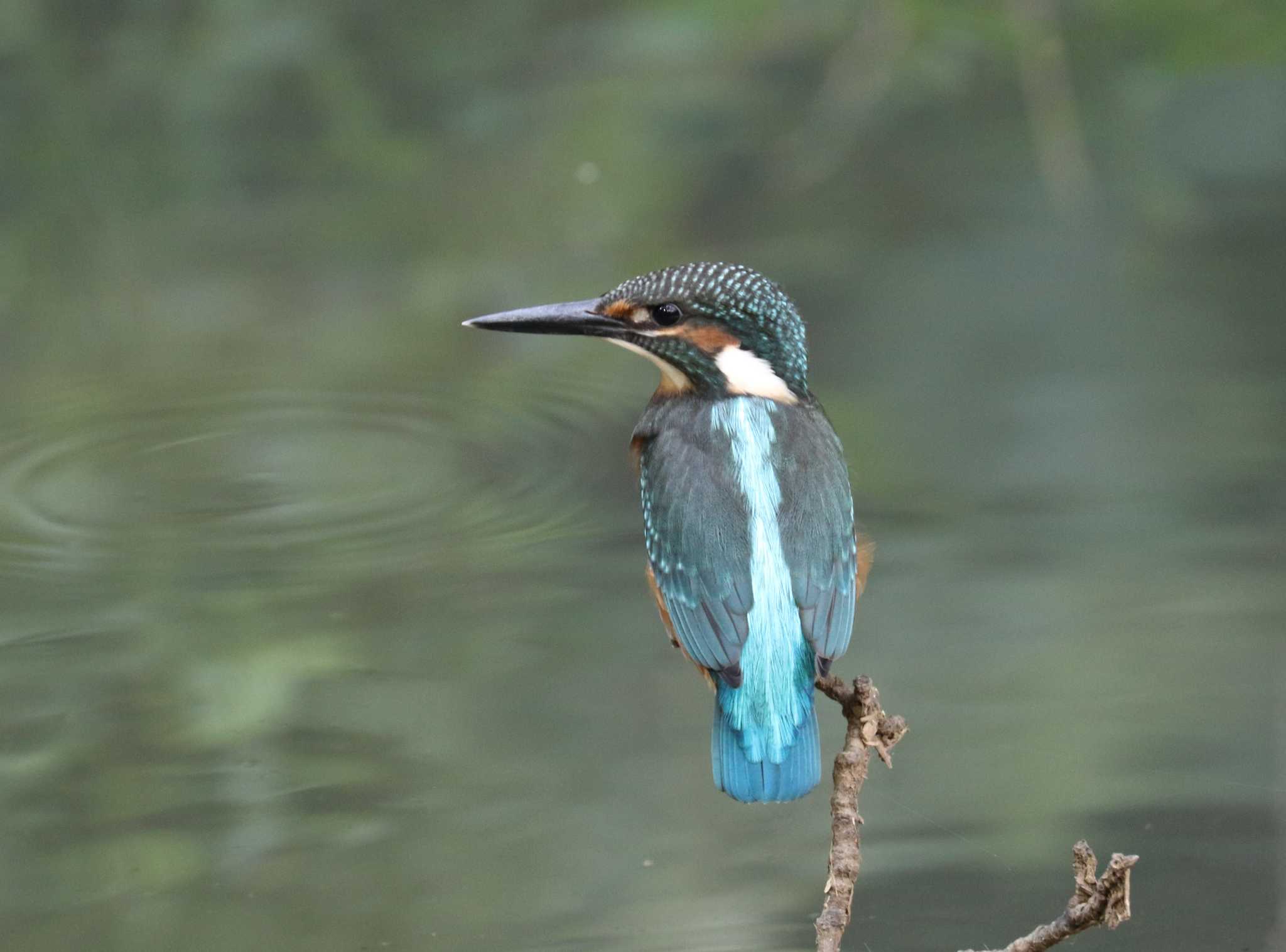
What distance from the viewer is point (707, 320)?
2.01 metres

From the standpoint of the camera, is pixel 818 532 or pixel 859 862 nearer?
pixel 859 862

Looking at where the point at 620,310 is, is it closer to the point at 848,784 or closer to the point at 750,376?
the point at 750,376

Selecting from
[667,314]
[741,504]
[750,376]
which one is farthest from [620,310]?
[741,504]

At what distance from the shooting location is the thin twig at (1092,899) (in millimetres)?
1452

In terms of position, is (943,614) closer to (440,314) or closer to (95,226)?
(440,314)

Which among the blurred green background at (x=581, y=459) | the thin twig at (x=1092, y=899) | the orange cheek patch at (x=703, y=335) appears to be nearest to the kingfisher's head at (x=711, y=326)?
the orange cheek patch at (x=703, y=335)

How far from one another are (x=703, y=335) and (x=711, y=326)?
0.04 feet

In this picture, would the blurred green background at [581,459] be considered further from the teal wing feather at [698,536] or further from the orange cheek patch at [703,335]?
the orange cheek patch at [703,335]

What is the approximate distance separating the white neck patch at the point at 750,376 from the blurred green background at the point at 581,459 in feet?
1.78

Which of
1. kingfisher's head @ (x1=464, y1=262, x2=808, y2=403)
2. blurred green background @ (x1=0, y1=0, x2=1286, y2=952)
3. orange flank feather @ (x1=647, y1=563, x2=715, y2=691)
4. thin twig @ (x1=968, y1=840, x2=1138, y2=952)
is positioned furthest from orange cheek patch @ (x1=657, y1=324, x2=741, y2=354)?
thin twig @ (x1=968, y1=840, x2=1138, y2=952)

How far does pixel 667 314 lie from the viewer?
6.61 feet

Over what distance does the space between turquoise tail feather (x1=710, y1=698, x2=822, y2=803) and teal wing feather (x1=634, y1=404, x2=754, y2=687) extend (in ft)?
0.21

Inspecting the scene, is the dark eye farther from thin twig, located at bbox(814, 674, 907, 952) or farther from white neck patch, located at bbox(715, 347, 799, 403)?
thin twig, located at bbox(814, 674, 907, 952)

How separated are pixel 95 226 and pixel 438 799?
7.17ft
